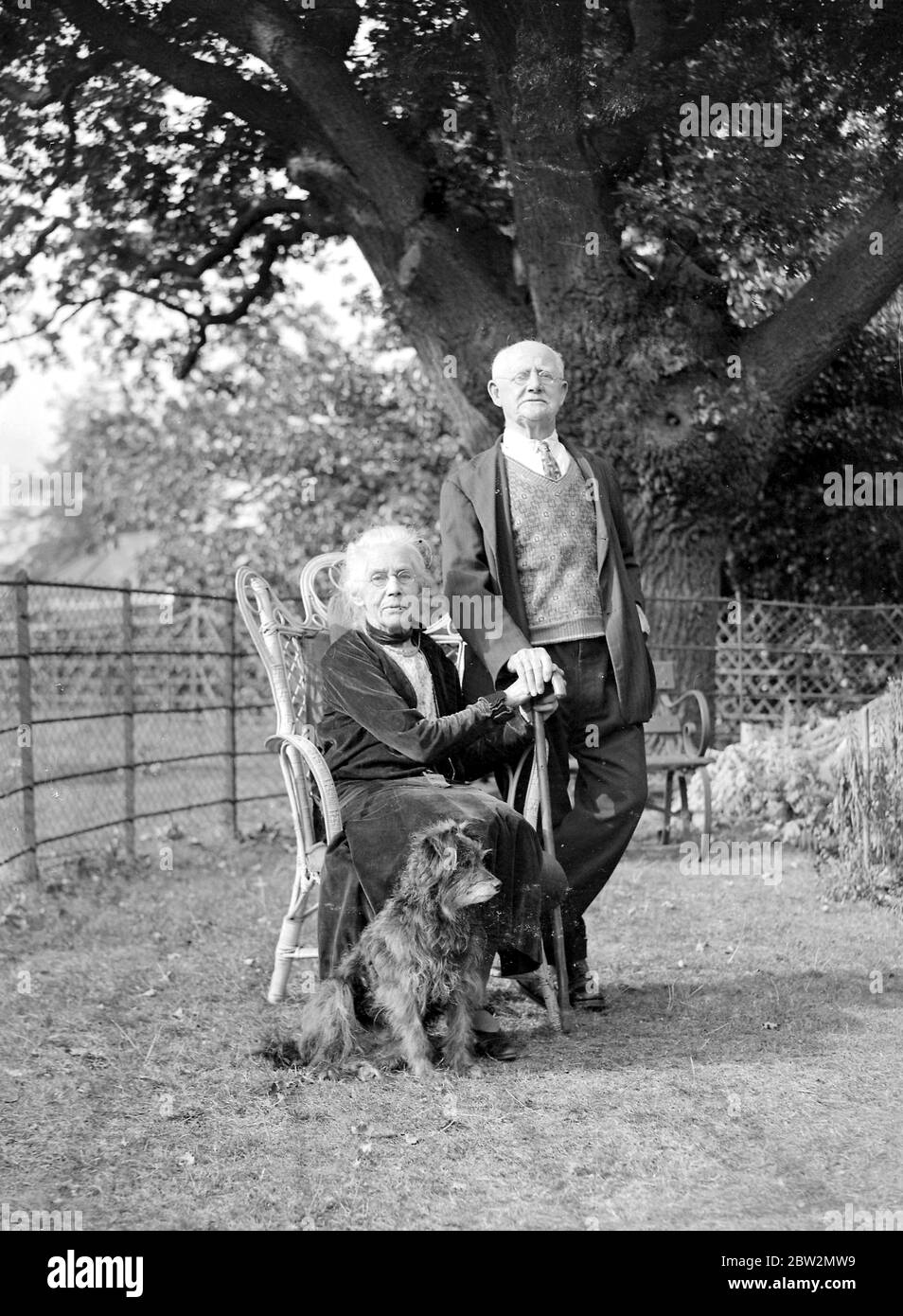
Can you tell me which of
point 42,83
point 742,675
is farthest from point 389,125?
point 742,675

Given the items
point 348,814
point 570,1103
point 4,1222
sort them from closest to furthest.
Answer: point 4,1222, point 570,1103, point 348,814

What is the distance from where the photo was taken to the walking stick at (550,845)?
403 centimetres

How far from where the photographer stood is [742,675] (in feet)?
38.3

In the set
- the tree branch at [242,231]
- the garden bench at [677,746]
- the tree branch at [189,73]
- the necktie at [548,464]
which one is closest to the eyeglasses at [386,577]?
the necktie at [548,464]

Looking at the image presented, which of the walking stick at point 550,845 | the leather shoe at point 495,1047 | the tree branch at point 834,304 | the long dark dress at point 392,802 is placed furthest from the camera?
the tree branch at point 834,304

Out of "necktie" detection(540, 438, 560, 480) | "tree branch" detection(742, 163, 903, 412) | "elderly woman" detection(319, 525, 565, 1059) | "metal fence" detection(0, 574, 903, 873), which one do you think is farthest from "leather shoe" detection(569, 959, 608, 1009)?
"tree branch" detection(742, 163, 903, 412)

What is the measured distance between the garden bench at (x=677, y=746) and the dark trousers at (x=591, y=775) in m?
2.86

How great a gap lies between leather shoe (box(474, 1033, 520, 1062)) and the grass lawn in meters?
0.07

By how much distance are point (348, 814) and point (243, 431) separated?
13663 mm

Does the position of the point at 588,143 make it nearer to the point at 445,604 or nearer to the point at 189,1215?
the point at 445,604

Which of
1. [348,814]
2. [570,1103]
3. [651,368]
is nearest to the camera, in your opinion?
[570,1103]

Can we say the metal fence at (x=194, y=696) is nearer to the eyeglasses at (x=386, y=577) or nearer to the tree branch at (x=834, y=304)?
the tree branch at (x=834, y=304)

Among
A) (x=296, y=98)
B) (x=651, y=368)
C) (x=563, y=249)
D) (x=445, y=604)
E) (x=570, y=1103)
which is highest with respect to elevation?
(x=296, y=98)

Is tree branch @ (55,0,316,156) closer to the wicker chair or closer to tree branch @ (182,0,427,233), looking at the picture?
tree branch @ (182,0,427,233)
